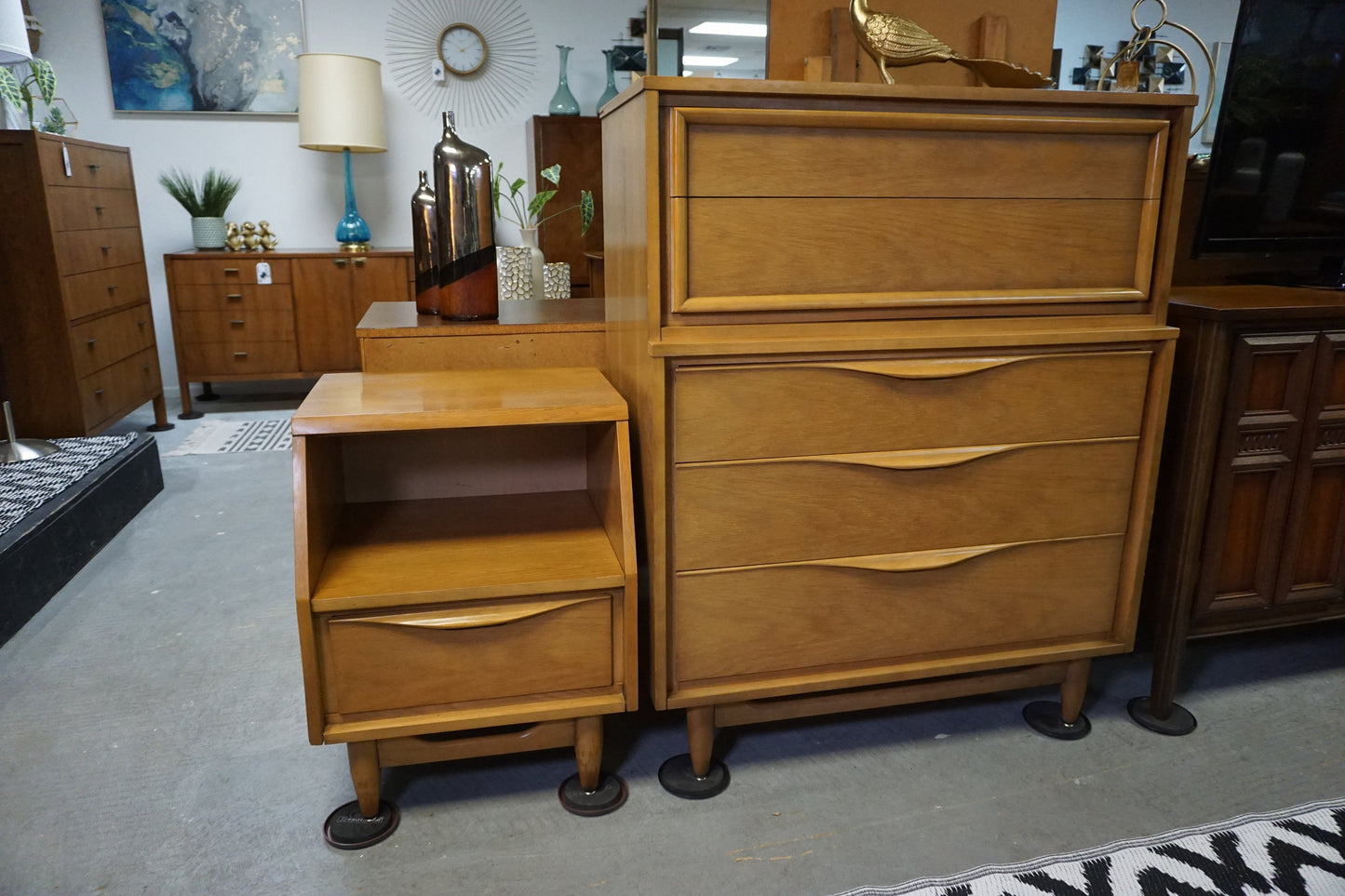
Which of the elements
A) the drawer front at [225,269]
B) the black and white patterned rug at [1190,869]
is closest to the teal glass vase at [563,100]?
the drawer front at [225,269]

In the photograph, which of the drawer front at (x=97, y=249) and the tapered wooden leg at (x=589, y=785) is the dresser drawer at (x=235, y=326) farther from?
the tapered wooden leg at (x=589, y=785)

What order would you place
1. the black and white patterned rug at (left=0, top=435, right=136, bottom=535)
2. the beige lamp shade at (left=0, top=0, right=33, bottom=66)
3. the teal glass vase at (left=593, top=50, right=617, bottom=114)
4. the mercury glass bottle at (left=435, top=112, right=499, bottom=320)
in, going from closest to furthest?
the mercury glass bottle at (left=435, top=112, right=499, bottom=320), the black and white patterned rug at (left=0, top=435, right=136, bottom=535), the beige lamp shade at (left=0, top=0, right=33, bottom=66), the teal glass vase at (left=593, top=50, right=617, bottom=114)

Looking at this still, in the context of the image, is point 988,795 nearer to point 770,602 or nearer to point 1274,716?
point 770,602

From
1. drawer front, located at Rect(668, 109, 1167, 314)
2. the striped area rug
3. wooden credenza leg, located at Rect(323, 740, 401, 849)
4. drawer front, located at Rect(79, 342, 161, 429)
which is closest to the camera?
drawer front, located at Rect(668, 109, 1167, 314)

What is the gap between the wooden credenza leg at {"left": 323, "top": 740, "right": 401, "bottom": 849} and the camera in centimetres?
134

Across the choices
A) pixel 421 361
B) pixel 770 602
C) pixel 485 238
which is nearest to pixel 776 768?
pixel 770 602

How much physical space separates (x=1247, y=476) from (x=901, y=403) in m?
0.73

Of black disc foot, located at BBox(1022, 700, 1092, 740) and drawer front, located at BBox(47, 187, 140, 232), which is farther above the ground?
drawer front, located at BBox(47, 187, 140, 232)

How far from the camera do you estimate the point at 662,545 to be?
132 centimetres

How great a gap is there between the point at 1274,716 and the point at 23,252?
3615 mm

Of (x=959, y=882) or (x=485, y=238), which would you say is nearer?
(x=959, y=882)

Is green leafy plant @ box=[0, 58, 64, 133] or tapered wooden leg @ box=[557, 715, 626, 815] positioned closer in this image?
tapered wooden leg @ box=[557, 715, 626, 815]

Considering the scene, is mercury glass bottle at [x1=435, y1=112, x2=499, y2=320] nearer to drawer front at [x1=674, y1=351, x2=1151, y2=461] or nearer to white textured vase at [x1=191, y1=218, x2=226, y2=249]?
drawer front at [x1=674, y1=351, x2=1151, y2=461]

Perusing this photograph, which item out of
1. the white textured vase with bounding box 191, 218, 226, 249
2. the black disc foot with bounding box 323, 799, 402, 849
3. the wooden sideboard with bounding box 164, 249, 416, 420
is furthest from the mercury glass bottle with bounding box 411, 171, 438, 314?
the white textured vase with bounding box 191, 218, 226, 249
